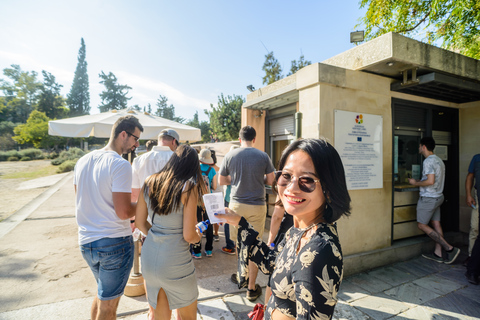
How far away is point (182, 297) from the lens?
190 cm

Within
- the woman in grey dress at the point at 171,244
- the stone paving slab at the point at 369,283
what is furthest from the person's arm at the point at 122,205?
the stone paving slab at the point at 369,283

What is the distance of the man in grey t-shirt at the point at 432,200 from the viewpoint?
4.21 meters

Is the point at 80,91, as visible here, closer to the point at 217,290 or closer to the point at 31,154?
the point at 31,154

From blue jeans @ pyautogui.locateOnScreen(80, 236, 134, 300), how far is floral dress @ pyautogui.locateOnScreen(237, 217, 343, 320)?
1.41 metres

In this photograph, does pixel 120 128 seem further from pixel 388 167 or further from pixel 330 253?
pixel 388 167

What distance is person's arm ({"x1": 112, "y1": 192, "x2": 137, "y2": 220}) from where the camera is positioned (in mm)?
1971

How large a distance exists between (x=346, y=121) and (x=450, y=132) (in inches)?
135

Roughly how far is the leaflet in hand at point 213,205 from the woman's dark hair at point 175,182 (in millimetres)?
364

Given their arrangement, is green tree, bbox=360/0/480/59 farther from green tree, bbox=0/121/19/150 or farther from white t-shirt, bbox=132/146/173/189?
green tree, bbox=0/121/19/150

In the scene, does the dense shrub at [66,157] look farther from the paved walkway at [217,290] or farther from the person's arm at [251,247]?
the person's arm at [251,247]

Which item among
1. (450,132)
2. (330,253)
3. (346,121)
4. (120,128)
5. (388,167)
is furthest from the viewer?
(450,132)

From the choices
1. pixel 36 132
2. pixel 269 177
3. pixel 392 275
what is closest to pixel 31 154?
pixel 36 132

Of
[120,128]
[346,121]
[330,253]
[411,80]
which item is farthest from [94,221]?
[411,80]

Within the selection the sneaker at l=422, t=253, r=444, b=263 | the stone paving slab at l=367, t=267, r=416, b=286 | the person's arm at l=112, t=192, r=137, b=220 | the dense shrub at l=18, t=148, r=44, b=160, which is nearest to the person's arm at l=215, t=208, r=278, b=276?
the person's arm at l=112, t=192, r=137, b=220
